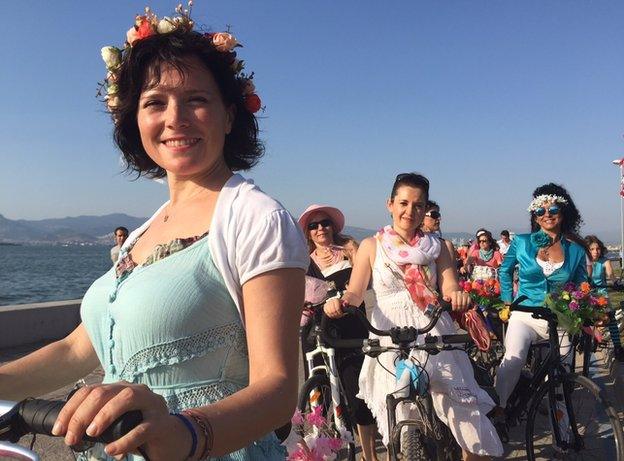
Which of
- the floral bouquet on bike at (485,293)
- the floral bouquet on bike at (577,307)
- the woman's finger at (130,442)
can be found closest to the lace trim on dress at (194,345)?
the woman's finger at (130,442)

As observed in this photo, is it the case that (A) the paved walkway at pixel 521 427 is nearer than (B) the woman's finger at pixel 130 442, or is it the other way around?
(B) the woman's finger at pixel 130 442

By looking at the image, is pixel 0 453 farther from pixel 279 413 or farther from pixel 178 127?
pixel 178 127

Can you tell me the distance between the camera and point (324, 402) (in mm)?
4426

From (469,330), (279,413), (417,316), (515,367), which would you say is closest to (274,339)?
(279,413)

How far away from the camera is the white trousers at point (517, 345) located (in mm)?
4648

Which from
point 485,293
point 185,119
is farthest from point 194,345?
point 485,293

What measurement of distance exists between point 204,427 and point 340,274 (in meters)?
4.20

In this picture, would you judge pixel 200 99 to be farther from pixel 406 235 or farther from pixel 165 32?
pixel 406 235

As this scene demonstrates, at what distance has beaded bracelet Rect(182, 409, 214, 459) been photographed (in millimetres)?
926

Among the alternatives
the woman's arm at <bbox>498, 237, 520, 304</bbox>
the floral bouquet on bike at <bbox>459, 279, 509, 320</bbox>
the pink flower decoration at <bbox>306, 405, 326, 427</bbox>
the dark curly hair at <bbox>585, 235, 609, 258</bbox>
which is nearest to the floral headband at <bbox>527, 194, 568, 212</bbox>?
the woman's arm at <bbox>498, 237, 520, 304</bbox>

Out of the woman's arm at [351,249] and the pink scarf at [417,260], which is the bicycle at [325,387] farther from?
the woman's arm at [351,249]

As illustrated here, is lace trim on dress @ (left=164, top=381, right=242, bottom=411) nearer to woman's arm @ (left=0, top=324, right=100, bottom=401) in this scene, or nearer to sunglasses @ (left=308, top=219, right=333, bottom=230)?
woman's arm @ (left=0, top=324, right=100, bottom=401)

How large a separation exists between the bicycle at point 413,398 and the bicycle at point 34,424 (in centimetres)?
266

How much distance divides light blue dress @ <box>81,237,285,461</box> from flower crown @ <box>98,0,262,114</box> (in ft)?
1.70
